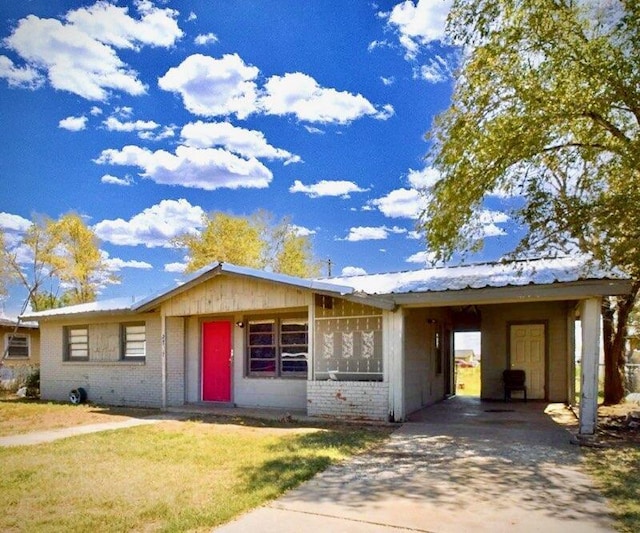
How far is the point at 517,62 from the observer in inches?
379

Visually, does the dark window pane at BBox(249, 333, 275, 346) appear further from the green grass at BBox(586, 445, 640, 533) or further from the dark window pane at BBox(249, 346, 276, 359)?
the green grass at BBox(586, 445, 640, 533)

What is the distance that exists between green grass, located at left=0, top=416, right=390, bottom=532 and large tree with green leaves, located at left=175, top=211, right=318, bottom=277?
85.3 ft

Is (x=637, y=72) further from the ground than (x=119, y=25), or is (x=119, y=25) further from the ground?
(x=119, y=25)

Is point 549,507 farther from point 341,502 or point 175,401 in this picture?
point 175,401

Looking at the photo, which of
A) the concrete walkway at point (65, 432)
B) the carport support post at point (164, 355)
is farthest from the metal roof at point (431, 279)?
the concrete walkway at point (65, 432)

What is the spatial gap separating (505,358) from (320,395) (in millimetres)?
6874

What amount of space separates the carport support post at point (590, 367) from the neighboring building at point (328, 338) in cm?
3

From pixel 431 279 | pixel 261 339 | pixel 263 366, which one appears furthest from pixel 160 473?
pixel 431 279

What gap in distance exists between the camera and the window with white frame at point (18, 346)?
2197 cm

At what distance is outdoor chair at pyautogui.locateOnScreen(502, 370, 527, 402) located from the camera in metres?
15.3

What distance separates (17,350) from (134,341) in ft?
34.1

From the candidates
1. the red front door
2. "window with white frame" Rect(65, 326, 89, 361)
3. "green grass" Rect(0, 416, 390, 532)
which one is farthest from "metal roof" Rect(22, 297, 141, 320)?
"green grass" Rect(0, 416, 390, 532)

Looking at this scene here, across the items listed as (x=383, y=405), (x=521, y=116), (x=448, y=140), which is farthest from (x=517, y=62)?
(x=383, y=405)

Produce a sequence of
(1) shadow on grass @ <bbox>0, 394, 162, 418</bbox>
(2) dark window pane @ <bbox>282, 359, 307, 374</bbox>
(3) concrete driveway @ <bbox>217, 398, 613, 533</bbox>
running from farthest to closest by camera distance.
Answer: (1) shadow on grass @ <bbox>0, 394, 162, 418</bbox>
(2) dark window pane @ <bbox>282, 359, 307, 374</bbox>
(3) concrete driveway @ <bbox>217, 398, 613, 533</bbox>
